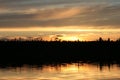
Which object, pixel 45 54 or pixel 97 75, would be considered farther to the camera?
pixel 45 54

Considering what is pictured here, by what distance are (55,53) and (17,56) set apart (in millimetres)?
21996

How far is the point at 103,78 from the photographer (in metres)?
71.9

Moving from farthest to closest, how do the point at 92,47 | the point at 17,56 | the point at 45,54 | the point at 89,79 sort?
the point at 92,47, the point at 45,54, the point at 17,56, the point at 89,79

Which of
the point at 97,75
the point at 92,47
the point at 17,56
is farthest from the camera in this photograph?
the point at 92,47

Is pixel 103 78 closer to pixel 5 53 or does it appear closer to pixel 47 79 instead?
pixel 47 79

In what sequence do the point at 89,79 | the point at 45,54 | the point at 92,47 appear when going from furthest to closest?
the point at 92,47 → the point at 45,54 → the point at 89,79

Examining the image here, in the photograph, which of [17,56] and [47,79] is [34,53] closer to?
[17,56]

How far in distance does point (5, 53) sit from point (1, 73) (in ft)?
223

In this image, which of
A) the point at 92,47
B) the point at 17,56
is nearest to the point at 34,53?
the point at 17,56

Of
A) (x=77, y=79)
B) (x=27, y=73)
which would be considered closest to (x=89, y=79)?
(x=77, y=79)

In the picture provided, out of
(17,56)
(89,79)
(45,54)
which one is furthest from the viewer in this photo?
(45,54)

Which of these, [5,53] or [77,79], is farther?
[5,53]

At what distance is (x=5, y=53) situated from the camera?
484 feet

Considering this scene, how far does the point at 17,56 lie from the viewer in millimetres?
142875
